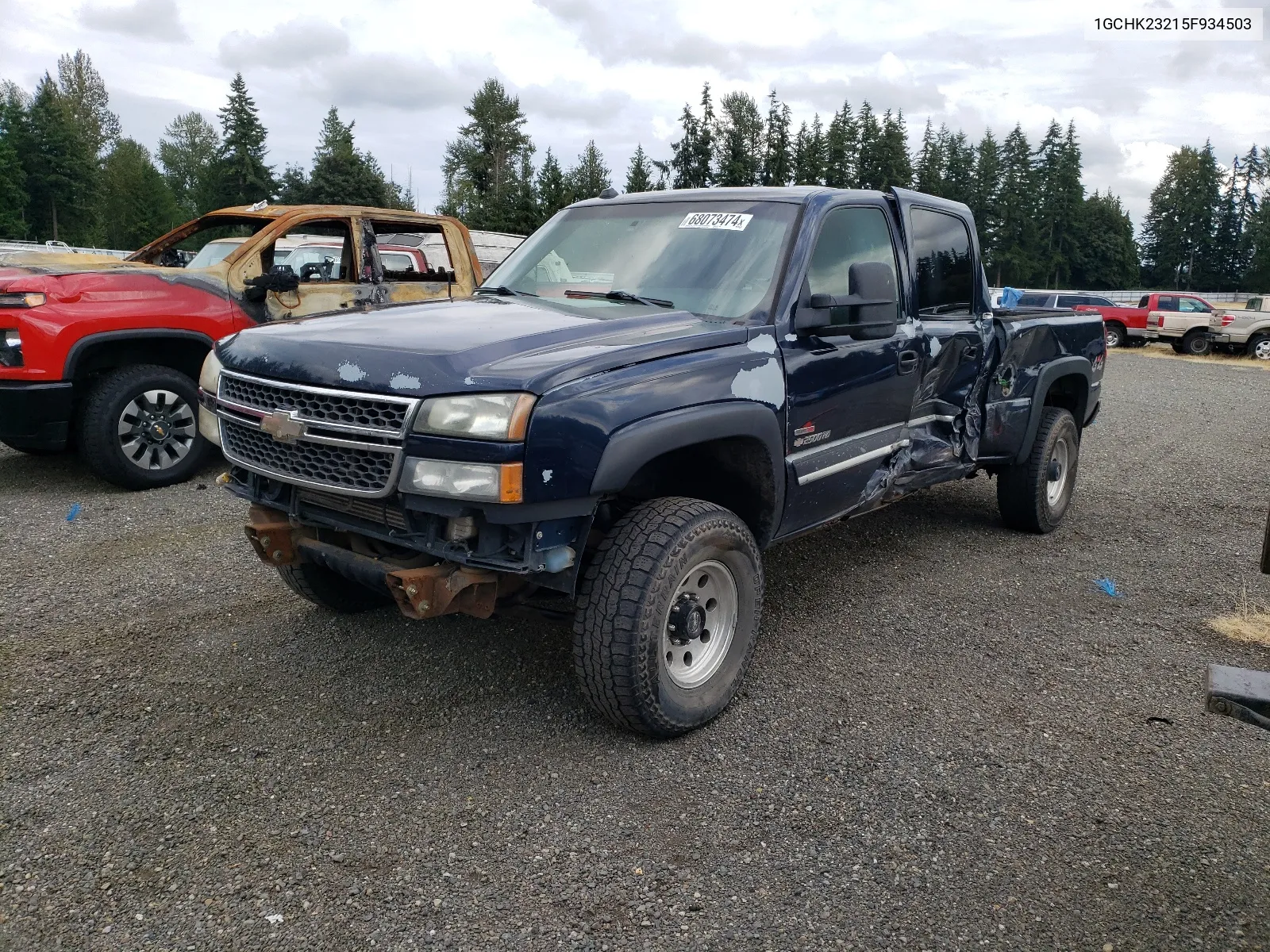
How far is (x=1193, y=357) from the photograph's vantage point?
24.7m

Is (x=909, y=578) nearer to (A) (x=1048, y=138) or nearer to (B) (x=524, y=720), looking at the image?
(B) (x=524, y=720)

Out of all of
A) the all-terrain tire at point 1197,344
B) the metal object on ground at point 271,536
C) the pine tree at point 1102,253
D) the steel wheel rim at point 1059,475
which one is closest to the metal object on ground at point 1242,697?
the metal object on ground at point 271,536

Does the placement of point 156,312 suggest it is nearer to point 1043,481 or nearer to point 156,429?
point 156,429

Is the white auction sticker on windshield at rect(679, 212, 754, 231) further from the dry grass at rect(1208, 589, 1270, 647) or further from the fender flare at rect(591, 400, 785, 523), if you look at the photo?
the dry grass at rect(1208, 589, 1270, 647)

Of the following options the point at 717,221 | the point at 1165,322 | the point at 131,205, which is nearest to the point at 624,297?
the point at 717,221

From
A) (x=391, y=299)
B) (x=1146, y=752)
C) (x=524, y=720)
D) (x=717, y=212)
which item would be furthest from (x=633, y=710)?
(x=391, y=299)

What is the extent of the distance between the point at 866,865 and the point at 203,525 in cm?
470

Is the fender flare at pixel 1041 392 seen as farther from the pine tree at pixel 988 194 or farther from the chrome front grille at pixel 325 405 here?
the pine tree at pixel 988 194

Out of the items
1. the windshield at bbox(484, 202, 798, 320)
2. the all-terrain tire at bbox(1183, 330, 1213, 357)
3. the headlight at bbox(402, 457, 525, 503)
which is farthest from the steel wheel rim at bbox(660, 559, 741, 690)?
the all-terrain tire at bbox(1183, 330, 1213, 357)

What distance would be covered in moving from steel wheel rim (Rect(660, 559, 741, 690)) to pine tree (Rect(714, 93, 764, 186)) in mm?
66254

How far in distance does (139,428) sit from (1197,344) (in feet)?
86.9

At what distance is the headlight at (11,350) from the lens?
6.09 metres

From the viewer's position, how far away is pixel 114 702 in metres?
3.63

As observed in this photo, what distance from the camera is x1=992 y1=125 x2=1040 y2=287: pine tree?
91062 mm
